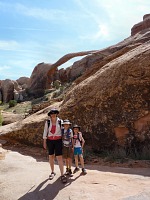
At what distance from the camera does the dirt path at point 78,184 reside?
194 inches

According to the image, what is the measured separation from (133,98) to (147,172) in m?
2.72

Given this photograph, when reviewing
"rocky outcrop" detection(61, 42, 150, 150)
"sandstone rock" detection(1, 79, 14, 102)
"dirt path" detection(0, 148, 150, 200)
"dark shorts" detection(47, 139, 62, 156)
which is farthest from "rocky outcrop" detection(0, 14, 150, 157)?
"sandstone rock" detection(1, 79, 14, 102)

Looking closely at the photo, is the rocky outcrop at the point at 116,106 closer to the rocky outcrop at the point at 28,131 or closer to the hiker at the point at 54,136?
the rocky outcrop at the point at 28,131

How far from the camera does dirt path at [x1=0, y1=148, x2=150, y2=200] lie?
493 centimetres

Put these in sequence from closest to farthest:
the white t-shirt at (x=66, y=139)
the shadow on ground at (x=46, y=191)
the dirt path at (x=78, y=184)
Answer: the dirt path at (x=78, y=184)
the shadow on ground at (x=46, y=191)
the white t-shirt at (x=66, y=139)

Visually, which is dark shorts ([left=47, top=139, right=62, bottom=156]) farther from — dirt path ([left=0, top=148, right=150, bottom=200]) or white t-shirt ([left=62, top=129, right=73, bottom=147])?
dirt path ([left=0, top=148, right=150, bottom=200])

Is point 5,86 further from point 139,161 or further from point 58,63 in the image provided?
point 139,161

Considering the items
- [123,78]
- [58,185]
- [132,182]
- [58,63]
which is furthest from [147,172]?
Result: [58,63]

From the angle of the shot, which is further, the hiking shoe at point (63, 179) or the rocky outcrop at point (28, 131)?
the rocky outcrop at point (28, 131)

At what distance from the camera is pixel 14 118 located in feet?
63.5

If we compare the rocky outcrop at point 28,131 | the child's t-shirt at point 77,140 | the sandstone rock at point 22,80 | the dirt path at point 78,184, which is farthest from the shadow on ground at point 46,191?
the sandstone rock at point 22,80

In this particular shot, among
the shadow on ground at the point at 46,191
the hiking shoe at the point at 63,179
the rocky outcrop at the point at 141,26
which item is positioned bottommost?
the shadow on ground at the point at 46,191

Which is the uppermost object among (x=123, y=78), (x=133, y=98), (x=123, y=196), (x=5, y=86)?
(x=5, y=86)

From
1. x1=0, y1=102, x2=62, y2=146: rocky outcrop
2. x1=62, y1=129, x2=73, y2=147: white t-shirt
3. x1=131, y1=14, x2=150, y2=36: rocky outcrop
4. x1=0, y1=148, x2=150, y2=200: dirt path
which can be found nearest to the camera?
x1=0, y1=148, x2=150, y2=200: dirt path
